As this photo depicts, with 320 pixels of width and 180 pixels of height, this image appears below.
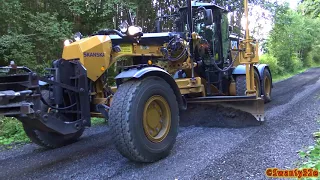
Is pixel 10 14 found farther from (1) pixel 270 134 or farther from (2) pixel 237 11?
(2) pixel 237 11

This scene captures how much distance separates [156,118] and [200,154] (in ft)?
2.57

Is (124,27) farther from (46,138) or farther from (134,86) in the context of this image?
(46,138)

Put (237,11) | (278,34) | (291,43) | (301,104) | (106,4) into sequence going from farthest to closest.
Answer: (291,43), (278,34), (237,11), (106,4), (301,104)

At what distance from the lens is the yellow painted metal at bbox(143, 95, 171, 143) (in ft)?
13.6

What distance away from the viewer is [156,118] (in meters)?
4.36

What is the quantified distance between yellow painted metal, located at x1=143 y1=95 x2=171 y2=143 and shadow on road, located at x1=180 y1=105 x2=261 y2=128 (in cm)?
203

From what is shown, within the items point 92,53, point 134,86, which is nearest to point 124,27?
point 92,53

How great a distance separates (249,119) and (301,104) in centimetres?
236

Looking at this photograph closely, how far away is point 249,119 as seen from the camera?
6.10 meters

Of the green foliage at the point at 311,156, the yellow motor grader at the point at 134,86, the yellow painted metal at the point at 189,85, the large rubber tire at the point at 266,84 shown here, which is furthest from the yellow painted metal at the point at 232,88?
the green foliage at the point at 311,156

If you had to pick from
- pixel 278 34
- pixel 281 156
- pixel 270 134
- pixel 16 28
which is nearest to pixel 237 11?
pixel 278 34

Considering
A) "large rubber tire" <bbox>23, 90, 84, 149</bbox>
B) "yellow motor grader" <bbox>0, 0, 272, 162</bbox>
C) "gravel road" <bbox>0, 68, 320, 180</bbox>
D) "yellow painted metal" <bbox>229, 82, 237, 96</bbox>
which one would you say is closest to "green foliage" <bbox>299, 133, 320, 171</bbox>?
"gravel road" <bbox>0, 68, 320, 180</bbox>

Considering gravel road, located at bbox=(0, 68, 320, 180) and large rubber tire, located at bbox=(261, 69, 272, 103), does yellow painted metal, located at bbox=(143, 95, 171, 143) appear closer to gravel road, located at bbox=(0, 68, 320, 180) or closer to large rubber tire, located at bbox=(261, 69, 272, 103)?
gravel road, located at bbox=(0, 68, 320, 180)

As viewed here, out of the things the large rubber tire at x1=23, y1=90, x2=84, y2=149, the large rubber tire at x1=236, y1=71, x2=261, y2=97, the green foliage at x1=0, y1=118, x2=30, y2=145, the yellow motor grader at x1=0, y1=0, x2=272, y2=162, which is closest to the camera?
the yellow motor grader at x1=0, y1=0, x2=272, y2=162
